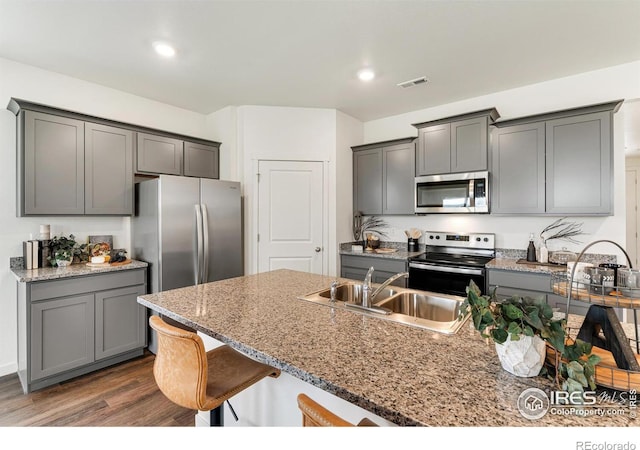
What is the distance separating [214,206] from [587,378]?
311cm

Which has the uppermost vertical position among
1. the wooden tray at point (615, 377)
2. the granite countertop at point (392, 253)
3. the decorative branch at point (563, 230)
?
the decorative branch at point (563, 230)

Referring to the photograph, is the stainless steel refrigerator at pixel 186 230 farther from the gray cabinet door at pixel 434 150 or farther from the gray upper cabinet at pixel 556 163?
the gray upper cabinet at pixel 556 163

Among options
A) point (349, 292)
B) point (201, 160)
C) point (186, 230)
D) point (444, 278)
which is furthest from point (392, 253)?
point (201, 160)

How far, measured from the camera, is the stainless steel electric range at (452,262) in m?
2.91

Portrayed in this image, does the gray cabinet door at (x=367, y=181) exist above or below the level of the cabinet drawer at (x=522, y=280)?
above

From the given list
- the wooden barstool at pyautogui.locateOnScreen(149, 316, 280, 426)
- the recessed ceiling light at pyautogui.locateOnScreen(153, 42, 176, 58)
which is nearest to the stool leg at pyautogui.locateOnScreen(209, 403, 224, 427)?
the wooden barstool at pyautogui.locateOnScreen(149, 316, 280, 426)

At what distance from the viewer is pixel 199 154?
366 centimetres

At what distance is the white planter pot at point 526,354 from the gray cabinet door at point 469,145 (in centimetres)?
261

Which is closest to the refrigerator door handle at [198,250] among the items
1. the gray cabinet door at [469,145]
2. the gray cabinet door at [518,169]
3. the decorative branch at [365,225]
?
the decorative branch at [365,225]

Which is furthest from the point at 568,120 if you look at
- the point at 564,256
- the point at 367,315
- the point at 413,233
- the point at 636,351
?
the point at 367,315

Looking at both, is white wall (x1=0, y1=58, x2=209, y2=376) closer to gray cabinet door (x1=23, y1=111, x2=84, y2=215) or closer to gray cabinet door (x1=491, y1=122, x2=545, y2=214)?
gray cabinet door (x1=23, y1=111, x2=84, y2=215)

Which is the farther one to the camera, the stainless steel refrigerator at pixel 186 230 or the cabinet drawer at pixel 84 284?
the stainless steel refrigerator at pixel 186 230

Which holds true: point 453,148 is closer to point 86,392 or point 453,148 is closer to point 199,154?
point 199,154

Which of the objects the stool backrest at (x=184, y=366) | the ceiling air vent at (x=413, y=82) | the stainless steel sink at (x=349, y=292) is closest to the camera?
the stool backrest at (x=184, y=366)
